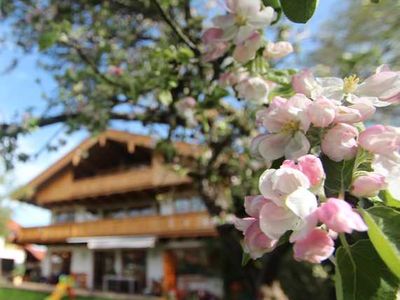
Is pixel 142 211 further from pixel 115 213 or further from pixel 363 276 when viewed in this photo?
pixel 363 276

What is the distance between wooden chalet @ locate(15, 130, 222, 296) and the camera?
19305 millimetres

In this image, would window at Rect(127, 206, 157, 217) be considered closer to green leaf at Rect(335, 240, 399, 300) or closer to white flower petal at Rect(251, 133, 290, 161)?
white flower petal at Rect(251, 133, 290, 161)

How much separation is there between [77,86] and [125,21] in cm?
81

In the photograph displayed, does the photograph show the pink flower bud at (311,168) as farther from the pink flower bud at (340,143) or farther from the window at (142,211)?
the window at (142,211)

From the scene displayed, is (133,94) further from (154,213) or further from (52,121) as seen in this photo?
(154,213)

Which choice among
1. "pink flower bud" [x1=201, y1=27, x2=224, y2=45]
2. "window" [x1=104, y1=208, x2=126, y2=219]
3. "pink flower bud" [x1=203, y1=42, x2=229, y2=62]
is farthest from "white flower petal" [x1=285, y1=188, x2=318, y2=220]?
"window" [x1=104, y1=208, x2=126, y2=219]

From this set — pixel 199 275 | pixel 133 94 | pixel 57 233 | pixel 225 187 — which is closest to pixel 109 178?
pixel 57 233

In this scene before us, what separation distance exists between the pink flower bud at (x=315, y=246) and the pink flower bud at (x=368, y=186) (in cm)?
12

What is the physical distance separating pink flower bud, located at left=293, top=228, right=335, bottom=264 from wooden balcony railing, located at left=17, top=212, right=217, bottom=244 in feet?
49.2

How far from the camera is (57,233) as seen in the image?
24.3 m

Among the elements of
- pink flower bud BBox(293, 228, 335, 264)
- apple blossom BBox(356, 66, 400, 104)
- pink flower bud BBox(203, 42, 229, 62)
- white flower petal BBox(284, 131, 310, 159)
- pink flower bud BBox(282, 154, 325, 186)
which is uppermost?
pink flower bud BBox(203, 42, 229, 62)

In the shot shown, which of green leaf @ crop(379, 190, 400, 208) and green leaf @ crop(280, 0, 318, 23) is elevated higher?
green leaf @ crop(280, 0, 318, 23)

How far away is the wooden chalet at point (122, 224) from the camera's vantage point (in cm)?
1930

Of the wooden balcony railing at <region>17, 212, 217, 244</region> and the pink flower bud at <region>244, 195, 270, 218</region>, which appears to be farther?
the wooden balcony railing at <region>17, 212, 217, 244</region>
